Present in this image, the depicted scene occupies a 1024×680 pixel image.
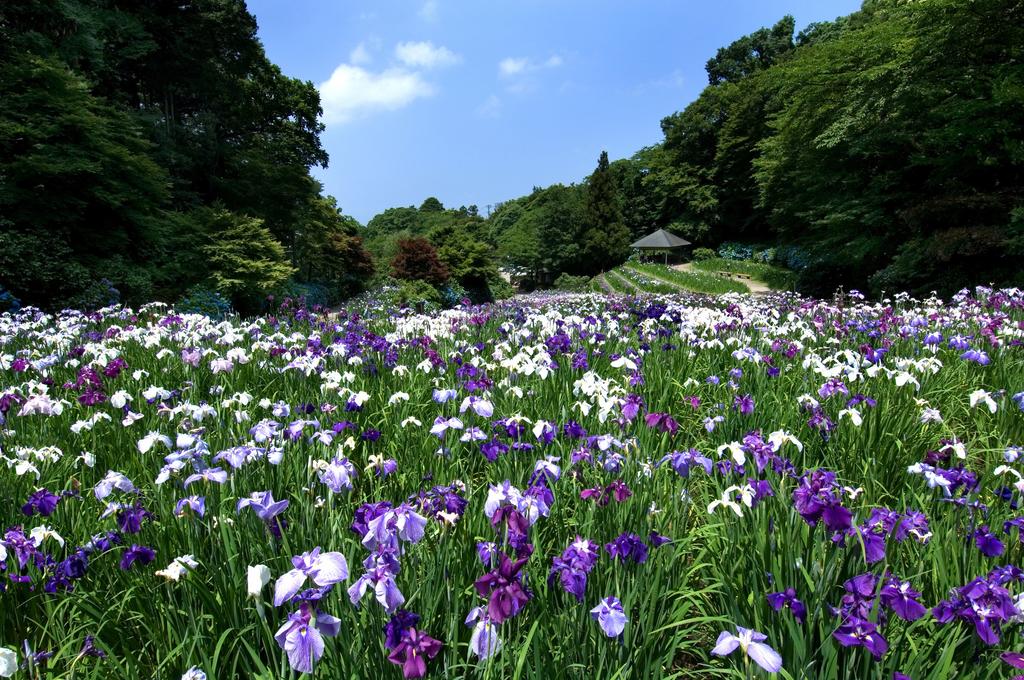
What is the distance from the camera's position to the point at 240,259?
16031mm

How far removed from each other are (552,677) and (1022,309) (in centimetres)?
800

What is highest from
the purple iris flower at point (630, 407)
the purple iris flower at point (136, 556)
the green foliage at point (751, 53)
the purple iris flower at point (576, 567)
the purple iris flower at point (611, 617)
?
the green foliage at point (751, 53)

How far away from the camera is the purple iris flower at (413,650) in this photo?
3.51 ft

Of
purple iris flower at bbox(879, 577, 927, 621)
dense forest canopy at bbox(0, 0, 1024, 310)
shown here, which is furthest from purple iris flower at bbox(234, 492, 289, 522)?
dense forest canopy at bbox(0, 0, 1024, 310)

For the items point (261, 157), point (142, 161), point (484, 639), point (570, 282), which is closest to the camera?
point (484, 639)

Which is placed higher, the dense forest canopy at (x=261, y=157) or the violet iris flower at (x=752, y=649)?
the dense forest canopy at (x=261, y=157)

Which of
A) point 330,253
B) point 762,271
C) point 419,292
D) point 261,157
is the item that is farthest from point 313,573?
point 762,271

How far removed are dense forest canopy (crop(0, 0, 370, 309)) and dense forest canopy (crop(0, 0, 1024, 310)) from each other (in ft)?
0.22

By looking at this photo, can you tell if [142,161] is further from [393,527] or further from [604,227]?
[604,227]

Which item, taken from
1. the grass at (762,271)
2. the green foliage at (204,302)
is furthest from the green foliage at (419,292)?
the grass at (762,271)

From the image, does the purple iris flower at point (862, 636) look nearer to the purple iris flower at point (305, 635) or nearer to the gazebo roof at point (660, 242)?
the purple iris flower at point (305, 635)

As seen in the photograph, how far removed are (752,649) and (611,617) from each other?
0.31 meters

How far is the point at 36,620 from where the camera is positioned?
1744 millimetres

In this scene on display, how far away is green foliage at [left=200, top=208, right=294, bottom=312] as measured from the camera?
1623 cm
